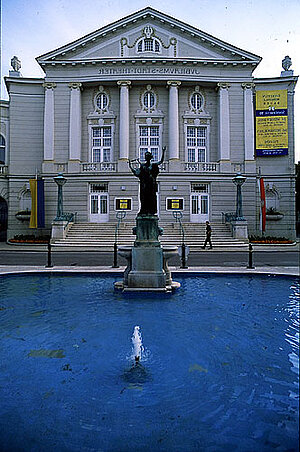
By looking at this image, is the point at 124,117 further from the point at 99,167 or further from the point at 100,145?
the point at 99,167

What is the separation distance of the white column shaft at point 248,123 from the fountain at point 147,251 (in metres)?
23.6

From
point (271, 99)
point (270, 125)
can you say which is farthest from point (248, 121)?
point (271, 99)

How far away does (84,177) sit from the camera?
30.0 metres

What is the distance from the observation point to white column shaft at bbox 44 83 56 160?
30.4 m

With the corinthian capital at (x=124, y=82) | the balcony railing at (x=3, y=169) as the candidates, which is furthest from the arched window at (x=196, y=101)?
the balcony railing at (x=3, y=169)

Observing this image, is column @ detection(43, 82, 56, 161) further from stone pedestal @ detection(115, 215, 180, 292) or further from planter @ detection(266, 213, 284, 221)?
stone pedestal @ detection(115, 215, 180, 292)

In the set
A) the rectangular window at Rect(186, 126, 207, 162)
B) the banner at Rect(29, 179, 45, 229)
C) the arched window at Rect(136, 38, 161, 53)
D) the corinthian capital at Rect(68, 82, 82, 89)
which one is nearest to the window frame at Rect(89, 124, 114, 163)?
the corinthian capital at Rect(68, 82, 82, 89)

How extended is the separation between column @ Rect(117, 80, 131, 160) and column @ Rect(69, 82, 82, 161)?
3.84m

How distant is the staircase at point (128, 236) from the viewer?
24.0 metres

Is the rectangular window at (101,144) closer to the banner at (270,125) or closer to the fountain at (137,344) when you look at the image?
the banner at (270,125)

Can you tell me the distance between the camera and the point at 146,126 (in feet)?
104

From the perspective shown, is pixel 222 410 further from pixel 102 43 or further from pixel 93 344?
pixel 102 43

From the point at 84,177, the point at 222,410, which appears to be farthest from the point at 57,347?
the point at 84,177

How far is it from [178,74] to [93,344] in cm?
3020
